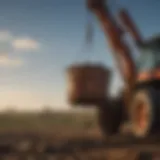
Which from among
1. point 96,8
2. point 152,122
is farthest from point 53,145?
point 96,8

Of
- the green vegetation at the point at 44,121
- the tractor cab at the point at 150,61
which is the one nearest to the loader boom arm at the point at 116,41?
the tractor cab at the point at 150,61

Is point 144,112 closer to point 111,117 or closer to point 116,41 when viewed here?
point 111,117

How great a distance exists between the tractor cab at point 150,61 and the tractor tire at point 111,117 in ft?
2.62

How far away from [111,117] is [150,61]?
1.19 metres

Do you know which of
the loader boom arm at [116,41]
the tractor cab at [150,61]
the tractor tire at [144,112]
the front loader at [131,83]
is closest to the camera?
the tractor tire at [144,112]

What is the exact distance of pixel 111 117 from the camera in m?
7.25

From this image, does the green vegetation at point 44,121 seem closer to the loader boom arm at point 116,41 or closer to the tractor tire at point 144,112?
the loader boom arm at point 116,41

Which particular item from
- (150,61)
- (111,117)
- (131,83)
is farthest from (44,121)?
(150,61)

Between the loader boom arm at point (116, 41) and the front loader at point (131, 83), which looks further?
the loader boom arm at point (116, 41)

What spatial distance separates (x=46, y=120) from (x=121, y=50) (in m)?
4.62

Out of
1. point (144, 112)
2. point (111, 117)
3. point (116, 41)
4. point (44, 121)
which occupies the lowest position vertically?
point (144, 112)

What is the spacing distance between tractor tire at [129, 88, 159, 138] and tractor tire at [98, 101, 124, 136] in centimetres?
64

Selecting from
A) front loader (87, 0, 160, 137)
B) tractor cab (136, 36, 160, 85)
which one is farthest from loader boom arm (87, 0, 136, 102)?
tractor cab (136, 36, 160, 85)

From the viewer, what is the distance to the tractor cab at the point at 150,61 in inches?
248
